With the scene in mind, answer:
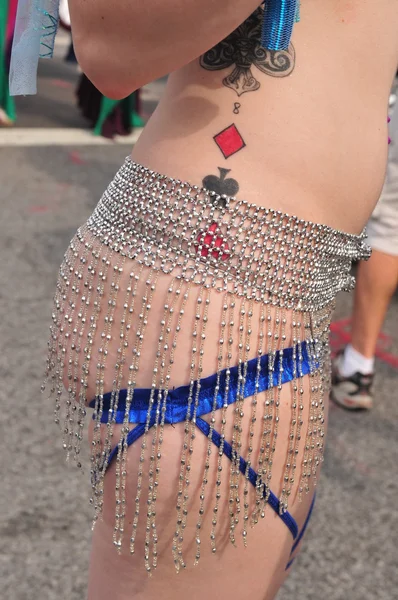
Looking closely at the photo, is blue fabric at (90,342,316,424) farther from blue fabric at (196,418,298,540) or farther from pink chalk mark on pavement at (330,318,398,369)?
pink chalk mark on pavement at (330,318,398,369)

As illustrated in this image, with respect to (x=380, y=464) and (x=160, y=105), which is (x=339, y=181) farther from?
(x=380, y=464)

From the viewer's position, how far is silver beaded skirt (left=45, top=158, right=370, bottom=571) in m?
0.90

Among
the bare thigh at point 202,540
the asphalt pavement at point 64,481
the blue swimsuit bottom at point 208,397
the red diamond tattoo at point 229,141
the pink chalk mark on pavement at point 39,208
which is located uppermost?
the red diamond tattoo at point 229,141

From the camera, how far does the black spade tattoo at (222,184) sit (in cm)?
89

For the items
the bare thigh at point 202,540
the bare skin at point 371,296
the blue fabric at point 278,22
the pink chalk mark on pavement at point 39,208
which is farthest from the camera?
the pink chalk mark on pavement at point 39,208

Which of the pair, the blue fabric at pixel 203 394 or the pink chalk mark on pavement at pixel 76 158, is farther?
the pink chalk mark on pavement at pixel 76 158

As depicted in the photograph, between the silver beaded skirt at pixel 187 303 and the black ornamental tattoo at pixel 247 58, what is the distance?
0.52 feet

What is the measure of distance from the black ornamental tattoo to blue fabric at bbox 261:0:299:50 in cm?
5

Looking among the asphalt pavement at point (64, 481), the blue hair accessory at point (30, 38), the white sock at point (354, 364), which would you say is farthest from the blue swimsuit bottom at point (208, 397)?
the white sock at point (354, 364)

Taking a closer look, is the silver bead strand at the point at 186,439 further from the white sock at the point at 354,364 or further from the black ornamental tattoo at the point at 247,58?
the white sock at the point at 354,364

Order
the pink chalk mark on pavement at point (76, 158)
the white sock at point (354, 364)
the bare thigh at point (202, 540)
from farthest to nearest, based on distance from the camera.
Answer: the pink chalk mark on pavement at point (76, 158) < the white sock at point (354, 364) < the bare thigh at point (202, 540)

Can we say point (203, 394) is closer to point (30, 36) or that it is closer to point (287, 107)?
point (287, 107)

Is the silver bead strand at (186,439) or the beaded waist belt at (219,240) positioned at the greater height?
the beaded waist belt at (219,240)

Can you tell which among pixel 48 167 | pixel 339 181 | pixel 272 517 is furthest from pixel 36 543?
pixel 48 167
